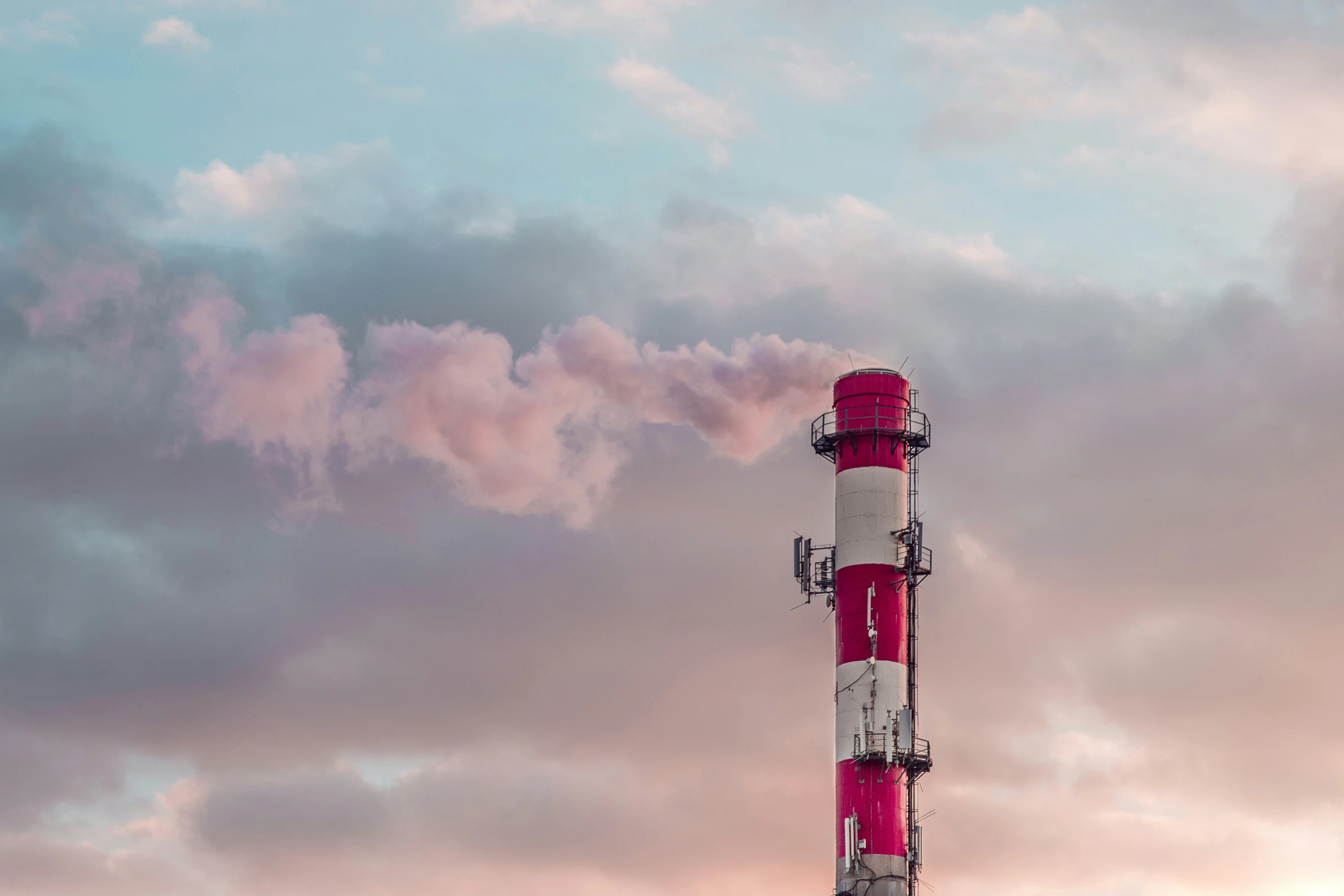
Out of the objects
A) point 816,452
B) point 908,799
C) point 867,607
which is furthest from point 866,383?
point 908,799

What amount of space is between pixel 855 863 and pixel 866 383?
24.4 m

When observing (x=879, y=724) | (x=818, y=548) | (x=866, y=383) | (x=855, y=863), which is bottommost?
(x=855, y=863)

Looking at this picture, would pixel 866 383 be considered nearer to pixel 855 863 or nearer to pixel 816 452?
pixel 816 452

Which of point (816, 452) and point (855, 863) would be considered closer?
point (855, 863)

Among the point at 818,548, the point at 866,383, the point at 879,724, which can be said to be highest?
the point at 866,383

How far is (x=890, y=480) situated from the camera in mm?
111812

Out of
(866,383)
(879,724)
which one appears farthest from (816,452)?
(879,724)

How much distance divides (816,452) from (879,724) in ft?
49.5

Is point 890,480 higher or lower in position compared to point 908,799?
higher

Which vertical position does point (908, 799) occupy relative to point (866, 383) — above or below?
below

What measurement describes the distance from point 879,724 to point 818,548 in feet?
33.0

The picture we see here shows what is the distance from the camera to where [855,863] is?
349ft

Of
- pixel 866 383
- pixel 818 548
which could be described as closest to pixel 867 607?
pixel 818 548

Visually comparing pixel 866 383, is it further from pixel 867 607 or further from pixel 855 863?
pixel 855 863
